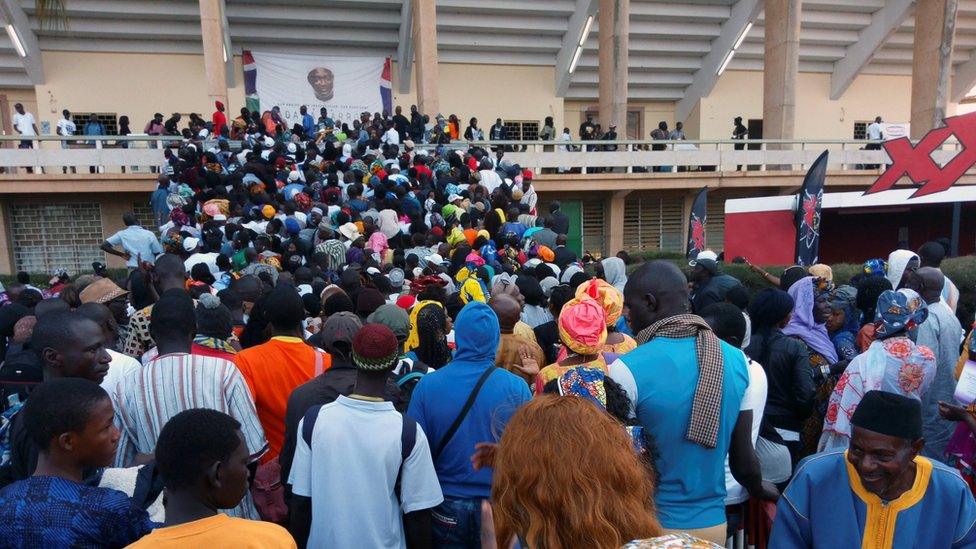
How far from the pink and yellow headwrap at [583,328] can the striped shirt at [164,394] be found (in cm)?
148

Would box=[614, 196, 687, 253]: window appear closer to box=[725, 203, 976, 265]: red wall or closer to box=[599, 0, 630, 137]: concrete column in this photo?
box=[599, 0, 630, 137]: concrete column

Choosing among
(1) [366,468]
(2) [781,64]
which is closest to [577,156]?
(2) [781,64]

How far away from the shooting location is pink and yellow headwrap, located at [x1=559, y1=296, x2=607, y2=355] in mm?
2537

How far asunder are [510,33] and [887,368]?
61.6ft

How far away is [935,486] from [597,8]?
62.8 ft

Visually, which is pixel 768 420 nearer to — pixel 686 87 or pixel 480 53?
pixel 480 53

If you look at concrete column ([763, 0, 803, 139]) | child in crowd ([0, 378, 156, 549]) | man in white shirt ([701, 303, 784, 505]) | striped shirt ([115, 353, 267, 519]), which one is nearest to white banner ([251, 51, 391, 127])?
concrete column ([763, 0, 803, 139])

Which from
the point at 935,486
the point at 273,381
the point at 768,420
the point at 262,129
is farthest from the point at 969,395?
the point at 262,129

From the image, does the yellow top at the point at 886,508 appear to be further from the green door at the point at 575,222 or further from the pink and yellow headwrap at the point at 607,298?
the green door at the point at 575,222

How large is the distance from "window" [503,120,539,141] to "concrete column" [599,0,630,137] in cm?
307

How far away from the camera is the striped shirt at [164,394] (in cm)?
253

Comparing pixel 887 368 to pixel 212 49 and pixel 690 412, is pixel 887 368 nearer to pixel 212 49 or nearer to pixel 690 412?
pixel 690 412

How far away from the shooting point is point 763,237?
12.3 metres

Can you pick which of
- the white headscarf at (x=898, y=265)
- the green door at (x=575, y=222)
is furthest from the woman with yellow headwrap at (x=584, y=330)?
the green door at (x=575, y=222)
